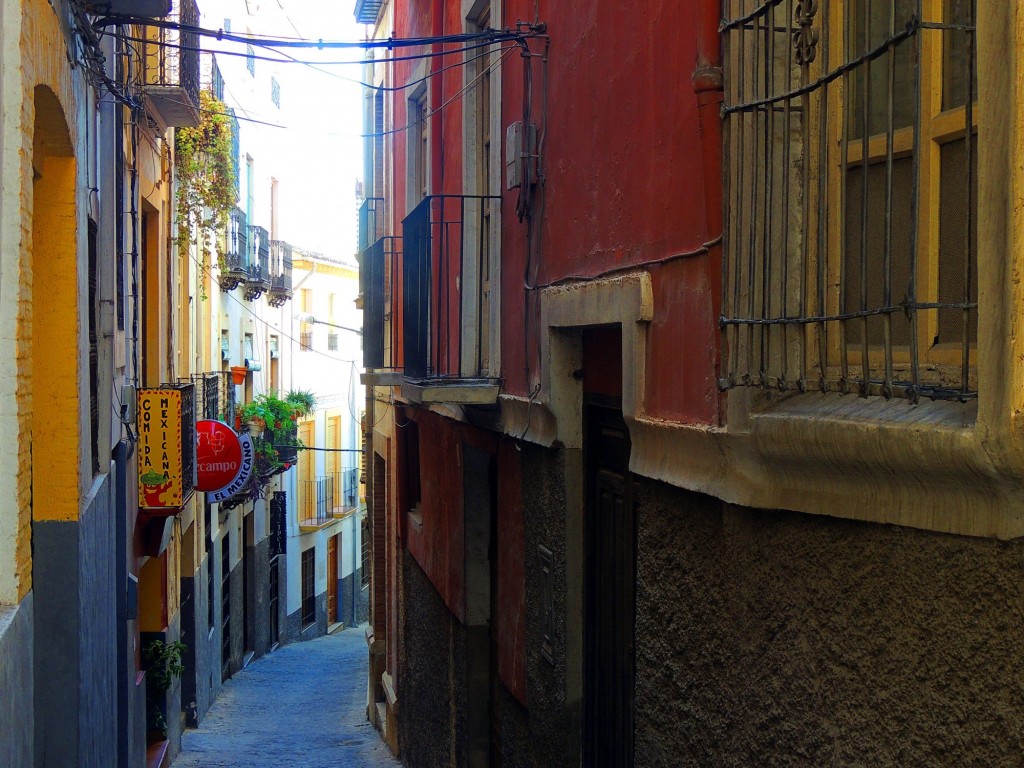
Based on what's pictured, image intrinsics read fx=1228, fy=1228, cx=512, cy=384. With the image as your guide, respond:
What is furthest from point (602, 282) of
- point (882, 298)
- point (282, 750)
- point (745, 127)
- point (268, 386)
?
point (268, 386)

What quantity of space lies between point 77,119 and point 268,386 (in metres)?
22.9

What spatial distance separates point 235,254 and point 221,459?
7.31 meters

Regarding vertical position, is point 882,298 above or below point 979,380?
above

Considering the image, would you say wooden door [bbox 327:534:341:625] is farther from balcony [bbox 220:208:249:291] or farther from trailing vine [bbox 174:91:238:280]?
trailing vine [bbox 174:91:238:280]

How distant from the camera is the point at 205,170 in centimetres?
1524

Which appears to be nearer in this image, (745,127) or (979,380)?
(979,380)

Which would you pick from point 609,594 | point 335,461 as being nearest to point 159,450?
point 609,594

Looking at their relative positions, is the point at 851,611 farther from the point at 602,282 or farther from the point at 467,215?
the point at 467,215

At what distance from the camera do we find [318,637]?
31.7 metres

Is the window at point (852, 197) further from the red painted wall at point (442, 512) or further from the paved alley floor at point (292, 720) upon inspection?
the paved alley floor at point (292, 720)

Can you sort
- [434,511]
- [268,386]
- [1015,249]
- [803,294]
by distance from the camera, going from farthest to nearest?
1. [268,386]
2. [434,511]
3. [803,294]
4. [1015,249]

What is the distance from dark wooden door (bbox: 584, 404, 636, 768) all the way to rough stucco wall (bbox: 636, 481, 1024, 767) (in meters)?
0.64

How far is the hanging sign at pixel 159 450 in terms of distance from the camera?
1052 cm

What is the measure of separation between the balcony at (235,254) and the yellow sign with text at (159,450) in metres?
9.03
